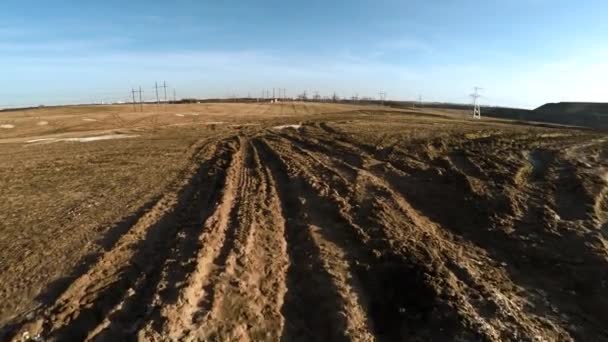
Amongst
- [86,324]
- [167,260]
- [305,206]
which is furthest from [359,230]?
[86,324]

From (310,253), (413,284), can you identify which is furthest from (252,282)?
(413,284)

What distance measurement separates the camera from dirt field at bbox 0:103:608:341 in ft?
15.6

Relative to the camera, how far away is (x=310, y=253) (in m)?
6.60

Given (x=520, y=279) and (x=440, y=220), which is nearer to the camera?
(x=520, y=279)

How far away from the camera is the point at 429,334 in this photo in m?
4.49

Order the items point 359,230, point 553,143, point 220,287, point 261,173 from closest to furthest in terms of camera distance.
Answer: point 220,287
point 359,230
point 261,173
point 553,143

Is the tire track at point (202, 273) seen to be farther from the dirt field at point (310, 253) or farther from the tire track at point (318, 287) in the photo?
the tire track at point (318, 287)

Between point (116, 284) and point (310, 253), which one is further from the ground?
point (310, 253)

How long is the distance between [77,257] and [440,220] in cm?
690

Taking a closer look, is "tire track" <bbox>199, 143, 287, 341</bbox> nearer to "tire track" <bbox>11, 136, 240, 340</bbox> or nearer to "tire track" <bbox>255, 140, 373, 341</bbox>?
"tire track" <bbox>255, 140, 373, 341</bbox>

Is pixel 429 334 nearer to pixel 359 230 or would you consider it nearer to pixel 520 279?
pixel 520 279

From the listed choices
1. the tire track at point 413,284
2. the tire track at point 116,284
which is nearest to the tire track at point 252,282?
the tire track at point 116,284

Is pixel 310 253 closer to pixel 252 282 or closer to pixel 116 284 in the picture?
pixel 252 282

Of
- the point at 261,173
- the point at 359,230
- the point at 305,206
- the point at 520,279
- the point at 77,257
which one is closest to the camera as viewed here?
the point at 520,279
